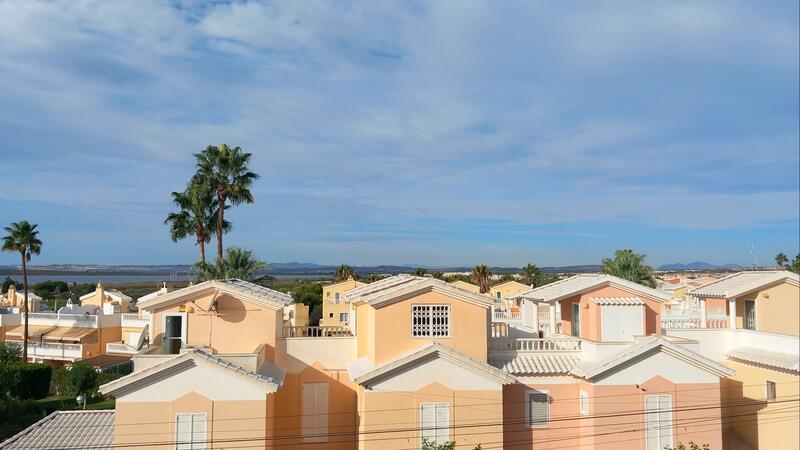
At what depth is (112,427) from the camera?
18.9 m

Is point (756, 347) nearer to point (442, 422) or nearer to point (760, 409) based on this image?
point (760, 409)

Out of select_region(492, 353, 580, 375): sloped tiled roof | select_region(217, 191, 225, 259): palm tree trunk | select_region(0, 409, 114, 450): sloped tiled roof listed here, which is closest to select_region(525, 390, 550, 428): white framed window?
select_region(492, 353, 580, 375): sloped tiled roof

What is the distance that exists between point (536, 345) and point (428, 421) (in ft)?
15.7

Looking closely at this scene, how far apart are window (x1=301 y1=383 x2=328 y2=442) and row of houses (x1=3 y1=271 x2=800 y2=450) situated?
0.05m

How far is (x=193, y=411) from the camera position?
1742cm

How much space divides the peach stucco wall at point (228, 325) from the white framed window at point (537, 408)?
29.0 ft

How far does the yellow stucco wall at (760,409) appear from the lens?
16.8 meters

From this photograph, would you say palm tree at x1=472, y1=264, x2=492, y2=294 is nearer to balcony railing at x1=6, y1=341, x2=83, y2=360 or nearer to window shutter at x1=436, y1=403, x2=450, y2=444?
balcony railing at x1=6, y1=341, x2=83, y2=360

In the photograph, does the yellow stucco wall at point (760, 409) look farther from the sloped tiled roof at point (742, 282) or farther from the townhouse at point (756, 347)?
the sloped tiled roof at point (742, 282)

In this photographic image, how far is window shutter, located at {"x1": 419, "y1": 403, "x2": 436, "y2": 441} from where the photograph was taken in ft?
61.5

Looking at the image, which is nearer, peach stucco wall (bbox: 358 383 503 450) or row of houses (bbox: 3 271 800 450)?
row of houses (bbox: 3 271 800 450)

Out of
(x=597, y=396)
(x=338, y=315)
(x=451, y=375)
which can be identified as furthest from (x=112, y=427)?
(x=338, y=315)

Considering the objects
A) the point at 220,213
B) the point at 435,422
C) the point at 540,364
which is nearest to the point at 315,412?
the point at 435,422

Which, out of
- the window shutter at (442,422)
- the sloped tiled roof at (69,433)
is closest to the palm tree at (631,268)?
the window shutter at (442,422)
